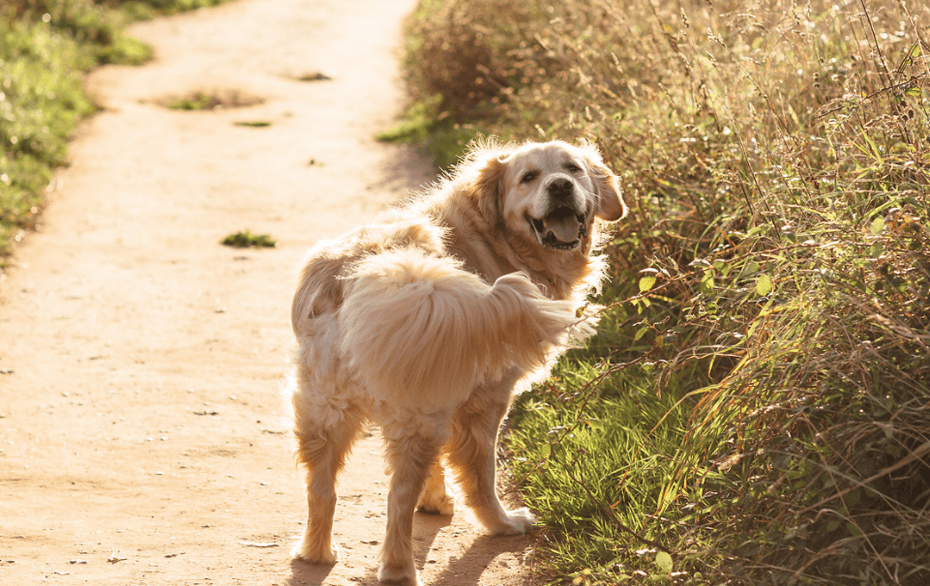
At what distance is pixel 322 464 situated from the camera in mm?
3248

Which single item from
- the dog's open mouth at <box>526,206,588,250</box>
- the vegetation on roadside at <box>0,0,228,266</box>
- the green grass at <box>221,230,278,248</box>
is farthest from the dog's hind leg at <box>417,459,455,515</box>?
the vegetation on roadside at <box>0,0,228,266</box>

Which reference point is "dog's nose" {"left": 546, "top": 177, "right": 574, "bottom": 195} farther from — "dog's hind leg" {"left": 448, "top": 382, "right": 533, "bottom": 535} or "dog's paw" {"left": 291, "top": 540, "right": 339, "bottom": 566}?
"dog's paw" {"left": 291, "top": 540, "right": 339, "bottom": 566}

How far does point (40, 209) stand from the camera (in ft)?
26.1

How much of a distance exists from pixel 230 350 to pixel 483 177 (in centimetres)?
243

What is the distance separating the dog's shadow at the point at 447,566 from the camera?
10.7 feet

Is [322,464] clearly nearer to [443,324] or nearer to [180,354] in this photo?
[443,324]

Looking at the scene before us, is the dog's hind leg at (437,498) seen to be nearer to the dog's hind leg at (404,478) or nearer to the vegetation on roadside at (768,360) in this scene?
the vegetation on roadside at (768,360)

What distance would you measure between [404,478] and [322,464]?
0.35m

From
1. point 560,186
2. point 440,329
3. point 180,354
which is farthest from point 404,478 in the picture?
point 180,354

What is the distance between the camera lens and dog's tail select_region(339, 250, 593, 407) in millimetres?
2773

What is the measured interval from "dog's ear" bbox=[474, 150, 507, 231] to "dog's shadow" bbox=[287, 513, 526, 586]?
136 centimetres

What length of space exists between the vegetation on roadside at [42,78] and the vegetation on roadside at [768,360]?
526cm

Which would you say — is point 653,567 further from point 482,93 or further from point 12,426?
point 482,93

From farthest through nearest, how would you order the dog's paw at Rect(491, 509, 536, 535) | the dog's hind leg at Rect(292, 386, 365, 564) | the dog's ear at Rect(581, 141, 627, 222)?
the dog's ear at Rect(581, 141, 627, 222)
the dog's paw at Rect(491, 509, 536, 535)
the dog's hind leg at Rect(292, 386, 365, 564)
